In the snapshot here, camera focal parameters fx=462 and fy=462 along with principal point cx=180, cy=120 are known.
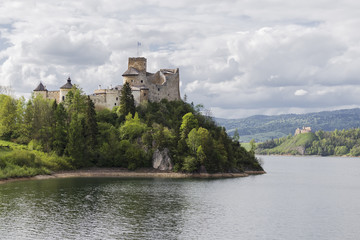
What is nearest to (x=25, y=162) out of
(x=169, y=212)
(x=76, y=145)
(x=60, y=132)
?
(x=76, y=145)

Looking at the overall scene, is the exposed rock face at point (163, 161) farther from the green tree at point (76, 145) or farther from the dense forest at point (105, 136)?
the green tree at point (76, 145)

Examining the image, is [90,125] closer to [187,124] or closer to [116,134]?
[116,134]

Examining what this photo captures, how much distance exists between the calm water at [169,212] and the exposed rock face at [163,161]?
78.3 feet

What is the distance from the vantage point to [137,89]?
440ft

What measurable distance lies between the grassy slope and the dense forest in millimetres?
263

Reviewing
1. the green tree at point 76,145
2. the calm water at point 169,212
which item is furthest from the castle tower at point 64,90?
the calm water at point 169,212

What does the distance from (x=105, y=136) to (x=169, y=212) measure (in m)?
66.4

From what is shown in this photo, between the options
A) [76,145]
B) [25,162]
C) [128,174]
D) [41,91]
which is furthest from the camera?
[41,91]

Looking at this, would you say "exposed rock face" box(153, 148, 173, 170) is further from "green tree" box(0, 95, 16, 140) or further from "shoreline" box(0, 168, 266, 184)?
"green tree" box(0, 95, 16, 140)

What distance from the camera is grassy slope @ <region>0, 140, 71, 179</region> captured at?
319ft

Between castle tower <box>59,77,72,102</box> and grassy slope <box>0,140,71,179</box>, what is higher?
castle tower <box>59,77,72,102</box>

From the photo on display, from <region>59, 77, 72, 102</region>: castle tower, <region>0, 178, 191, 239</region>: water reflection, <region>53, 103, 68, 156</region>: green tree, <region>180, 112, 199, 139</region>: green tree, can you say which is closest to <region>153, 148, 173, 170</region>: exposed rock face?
<region>180, 112, 199, 139</region>: green tree

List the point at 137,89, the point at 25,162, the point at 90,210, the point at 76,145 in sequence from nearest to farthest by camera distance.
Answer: the point at 90,210, the point at 25,162, the point at 76,145, the point at 137,89

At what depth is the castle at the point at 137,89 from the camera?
13550 centimetres
